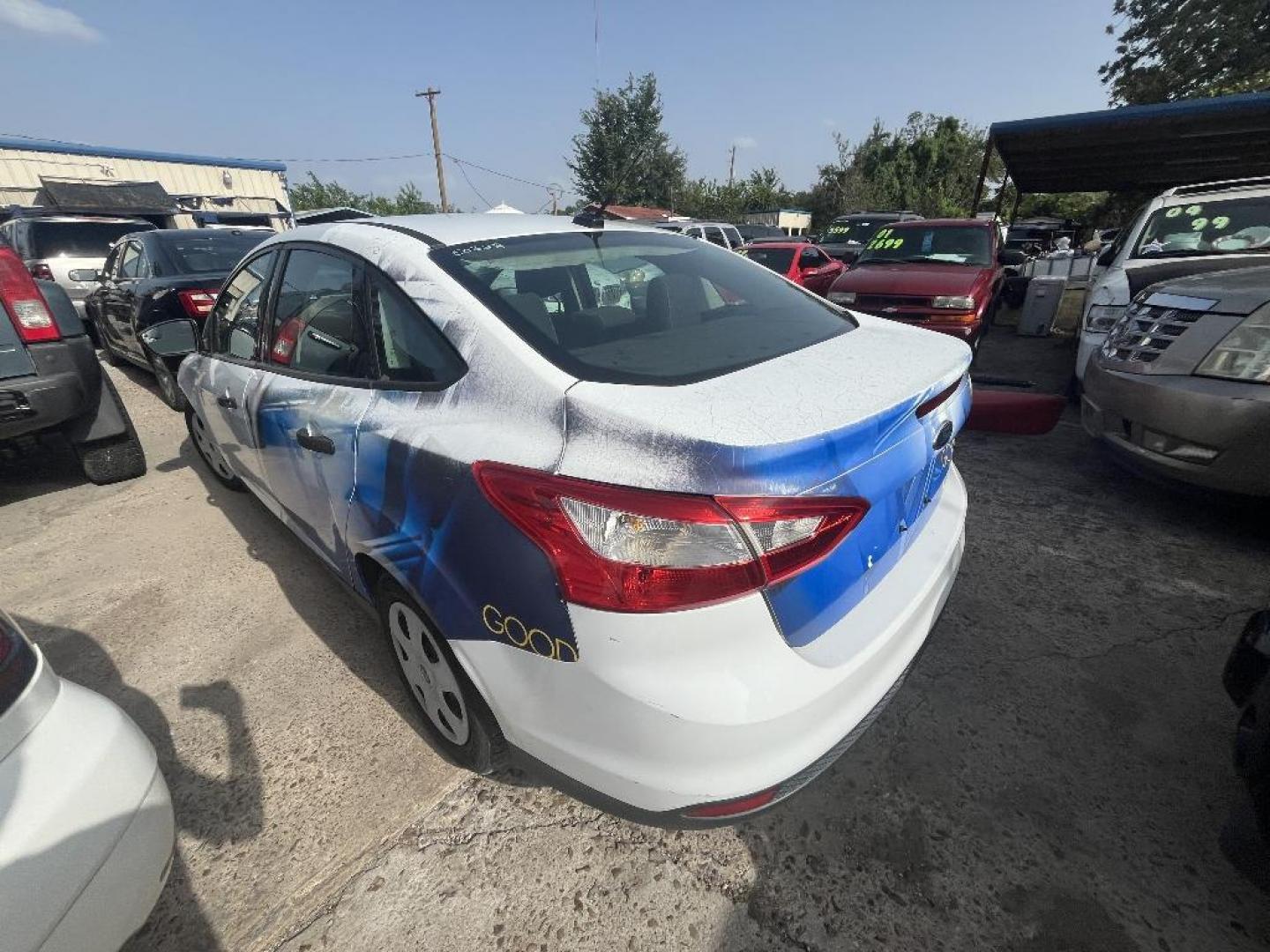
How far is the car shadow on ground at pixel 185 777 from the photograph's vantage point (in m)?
1.49

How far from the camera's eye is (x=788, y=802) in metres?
1.46

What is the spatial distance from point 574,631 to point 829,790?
1.13 meters

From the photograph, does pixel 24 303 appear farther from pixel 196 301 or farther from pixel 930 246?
pixel 930 246

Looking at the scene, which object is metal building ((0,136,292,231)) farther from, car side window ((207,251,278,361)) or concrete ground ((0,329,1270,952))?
concrete ground ((0,329,1270,952))

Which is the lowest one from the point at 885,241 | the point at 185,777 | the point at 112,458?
the point at 185,777

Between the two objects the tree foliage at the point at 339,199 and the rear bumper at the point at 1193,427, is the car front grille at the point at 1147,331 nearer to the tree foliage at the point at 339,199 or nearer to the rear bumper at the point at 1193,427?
the rear bumper at the point at 1193,427

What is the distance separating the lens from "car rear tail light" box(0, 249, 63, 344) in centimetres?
319

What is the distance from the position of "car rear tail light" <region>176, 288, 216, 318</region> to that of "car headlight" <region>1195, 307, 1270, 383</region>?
22.3 ft

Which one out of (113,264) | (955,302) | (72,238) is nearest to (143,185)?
(72,238)

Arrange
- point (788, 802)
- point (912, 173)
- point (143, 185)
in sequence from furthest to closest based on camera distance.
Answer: point (912, 173) < point (143, 185) < point (788, 802)

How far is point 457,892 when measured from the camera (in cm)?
154

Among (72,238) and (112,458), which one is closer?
(112,458)

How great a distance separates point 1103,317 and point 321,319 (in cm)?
527

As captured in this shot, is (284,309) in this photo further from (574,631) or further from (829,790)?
(829,790)
